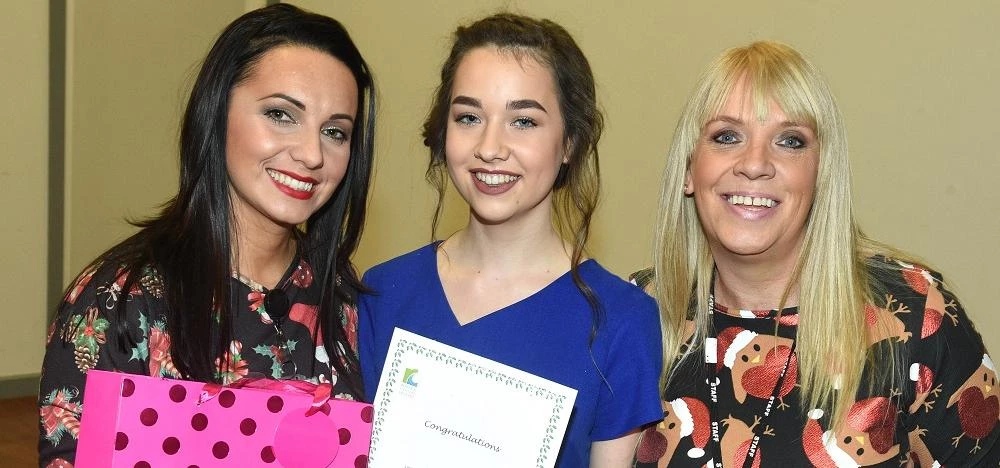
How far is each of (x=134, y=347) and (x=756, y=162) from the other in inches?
58.3

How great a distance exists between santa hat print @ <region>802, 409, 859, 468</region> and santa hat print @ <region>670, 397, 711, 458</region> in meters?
0.23

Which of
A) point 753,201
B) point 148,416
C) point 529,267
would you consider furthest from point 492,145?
point 148,416

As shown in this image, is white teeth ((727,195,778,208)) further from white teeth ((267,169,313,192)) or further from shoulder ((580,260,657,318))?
white teeth ((267,169,313,192))

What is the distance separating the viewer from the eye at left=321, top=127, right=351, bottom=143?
8.34 feet

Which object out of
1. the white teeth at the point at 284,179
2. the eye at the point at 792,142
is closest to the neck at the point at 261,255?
the white teeth at the point at 284,179

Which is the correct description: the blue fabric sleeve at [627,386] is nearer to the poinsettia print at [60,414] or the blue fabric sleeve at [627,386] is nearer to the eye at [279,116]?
the eye at [279,116]

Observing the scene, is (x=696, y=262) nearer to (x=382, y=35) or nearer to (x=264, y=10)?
(x=264, y=10)

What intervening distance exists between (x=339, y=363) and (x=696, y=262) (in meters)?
1.00

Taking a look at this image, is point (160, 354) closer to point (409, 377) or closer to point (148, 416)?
point (148, 416)

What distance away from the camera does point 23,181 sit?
21.0ft

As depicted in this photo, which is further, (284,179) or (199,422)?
(284,179)

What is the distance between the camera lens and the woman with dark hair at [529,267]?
2.40 meters

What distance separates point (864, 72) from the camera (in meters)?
4.44

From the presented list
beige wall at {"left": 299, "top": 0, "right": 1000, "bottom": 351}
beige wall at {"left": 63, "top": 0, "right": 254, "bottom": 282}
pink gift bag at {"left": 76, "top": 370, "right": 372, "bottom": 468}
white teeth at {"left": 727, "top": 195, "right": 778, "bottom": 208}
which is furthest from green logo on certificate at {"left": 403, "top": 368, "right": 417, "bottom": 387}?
beige wall at {"left": 63, "top": 0, "right": 254, "bottom": 282}
